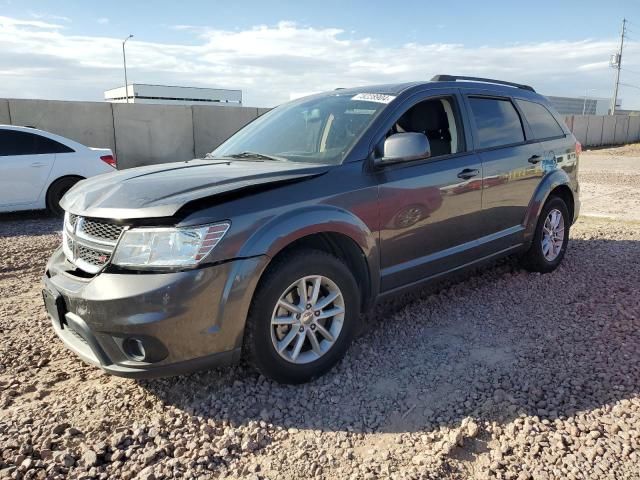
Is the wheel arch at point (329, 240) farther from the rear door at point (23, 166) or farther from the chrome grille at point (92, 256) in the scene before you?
the rear door at point (23, 166)

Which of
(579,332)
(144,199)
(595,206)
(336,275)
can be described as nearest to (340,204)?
(336,275)

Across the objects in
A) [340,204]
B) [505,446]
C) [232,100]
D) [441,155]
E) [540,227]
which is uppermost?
[232,100]

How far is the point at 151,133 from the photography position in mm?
16203

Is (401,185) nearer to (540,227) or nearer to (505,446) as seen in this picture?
(505,446)

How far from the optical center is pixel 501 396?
2.96 meters

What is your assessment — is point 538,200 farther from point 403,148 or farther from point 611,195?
point 611,195

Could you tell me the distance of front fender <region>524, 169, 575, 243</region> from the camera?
15.8 ft

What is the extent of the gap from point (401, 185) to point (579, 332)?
1748 millimetres

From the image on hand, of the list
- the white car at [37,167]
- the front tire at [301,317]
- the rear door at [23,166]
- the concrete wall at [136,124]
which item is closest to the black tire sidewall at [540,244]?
the front tire at [301,317]

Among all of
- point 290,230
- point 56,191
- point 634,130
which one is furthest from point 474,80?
point 634,130

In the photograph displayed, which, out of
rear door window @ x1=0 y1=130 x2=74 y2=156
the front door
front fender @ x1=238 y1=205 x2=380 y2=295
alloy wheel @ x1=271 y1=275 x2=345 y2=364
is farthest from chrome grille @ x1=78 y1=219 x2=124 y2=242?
rear door window @ x1=0 y1=130 x2=74 y2=156

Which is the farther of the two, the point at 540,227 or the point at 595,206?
the point at 595,206

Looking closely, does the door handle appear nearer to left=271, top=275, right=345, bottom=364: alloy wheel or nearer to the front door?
the front door

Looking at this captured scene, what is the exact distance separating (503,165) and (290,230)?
2377mm
